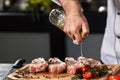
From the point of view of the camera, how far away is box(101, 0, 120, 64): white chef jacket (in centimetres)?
314

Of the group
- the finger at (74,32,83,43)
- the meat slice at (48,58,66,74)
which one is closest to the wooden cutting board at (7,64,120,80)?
the meat slice at (48,58,66,74)

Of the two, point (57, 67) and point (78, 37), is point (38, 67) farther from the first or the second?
point (78, 37)

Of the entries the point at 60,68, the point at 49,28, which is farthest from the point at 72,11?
the point at 49,28

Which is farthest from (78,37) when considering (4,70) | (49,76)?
(4,70)

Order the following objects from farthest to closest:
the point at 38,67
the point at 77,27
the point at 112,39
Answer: the point at 112,39
the point at 38,67
the point at 77,27

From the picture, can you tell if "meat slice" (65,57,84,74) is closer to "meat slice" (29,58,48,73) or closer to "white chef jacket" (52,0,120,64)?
"meat slice" (29,58,48,73)

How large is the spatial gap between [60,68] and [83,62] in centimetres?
16

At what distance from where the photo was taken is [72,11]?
267 cm

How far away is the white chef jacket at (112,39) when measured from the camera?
10.3 ft

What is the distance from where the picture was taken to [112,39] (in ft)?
10.5

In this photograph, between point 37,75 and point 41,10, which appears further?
point 41,10

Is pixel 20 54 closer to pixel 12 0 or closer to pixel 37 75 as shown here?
pixel 12 0

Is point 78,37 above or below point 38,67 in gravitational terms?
above

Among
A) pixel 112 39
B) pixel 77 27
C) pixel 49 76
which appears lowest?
pixel 49 76
